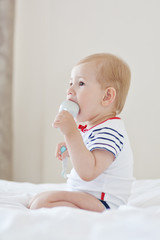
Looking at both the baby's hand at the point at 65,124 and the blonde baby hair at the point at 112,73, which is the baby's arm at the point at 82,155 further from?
the blonde baby hair at the point at 112,73

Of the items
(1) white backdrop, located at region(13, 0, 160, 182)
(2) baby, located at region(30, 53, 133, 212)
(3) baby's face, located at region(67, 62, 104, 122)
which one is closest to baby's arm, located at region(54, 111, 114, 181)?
(2) baby, located at region(30, 53, 133, 212)

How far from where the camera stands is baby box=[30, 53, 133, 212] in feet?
3.30

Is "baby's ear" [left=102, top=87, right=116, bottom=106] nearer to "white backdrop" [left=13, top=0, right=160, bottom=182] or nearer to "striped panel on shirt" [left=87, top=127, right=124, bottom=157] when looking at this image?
"striped panel on shirt" [left=87, top=127, right=124, bottom=157]

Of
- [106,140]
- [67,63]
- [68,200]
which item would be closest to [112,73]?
[106,140]

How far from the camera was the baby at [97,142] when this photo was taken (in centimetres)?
100

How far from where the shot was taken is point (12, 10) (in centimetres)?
262

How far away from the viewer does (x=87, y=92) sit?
1145mm

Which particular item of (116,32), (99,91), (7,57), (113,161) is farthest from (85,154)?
(7,57)

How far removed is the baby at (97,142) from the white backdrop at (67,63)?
1.10 metres

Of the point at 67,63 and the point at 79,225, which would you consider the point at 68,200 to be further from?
the point at 67,63

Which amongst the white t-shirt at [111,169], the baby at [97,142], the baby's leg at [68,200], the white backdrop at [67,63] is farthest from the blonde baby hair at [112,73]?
the white backdrop at [67,63]

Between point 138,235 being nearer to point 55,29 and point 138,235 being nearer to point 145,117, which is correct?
point 145,117

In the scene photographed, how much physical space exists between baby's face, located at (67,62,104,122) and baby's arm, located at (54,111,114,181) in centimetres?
13

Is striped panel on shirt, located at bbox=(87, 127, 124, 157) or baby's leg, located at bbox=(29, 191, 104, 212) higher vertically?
striped panel on shirt, located at bbox=(87, 127, 124, 157)
